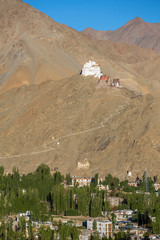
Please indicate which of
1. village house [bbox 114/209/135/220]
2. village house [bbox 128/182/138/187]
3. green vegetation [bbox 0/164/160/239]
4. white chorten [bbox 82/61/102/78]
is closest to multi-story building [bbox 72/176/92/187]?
green vegetation [bbox 0/164/160/239]

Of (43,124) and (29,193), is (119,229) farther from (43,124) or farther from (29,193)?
(43,124)

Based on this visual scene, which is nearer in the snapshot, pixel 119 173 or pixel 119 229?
pixel 119 229

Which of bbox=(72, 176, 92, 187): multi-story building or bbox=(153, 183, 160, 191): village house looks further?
bbox=(72, 176, 92, 187): multi-story building

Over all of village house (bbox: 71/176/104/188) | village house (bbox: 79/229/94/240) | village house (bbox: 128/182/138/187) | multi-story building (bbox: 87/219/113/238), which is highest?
village house (bbox: 71/176/104/188)

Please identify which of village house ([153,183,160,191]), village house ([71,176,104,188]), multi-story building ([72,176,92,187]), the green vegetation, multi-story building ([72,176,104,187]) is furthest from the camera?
multi-story building ([72,176,92,187])

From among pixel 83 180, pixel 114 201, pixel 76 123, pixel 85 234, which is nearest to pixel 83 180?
pixel 83 180

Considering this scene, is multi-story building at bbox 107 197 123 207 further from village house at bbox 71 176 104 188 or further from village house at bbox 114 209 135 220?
village house at bbox 71 176 104 188

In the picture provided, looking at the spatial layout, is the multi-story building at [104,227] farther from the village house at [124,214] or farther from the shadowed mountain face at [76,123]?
the shadowed mountain face at [76,123]

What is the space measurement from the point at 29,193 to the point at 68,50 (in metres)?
103

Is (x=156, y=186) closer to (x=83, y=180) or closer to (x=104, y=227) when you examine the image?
(x=83, y=180)

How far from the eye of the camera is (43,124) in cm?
10738

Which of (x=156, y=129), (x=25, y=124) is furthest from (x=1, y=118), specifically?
(x=156, y=129)

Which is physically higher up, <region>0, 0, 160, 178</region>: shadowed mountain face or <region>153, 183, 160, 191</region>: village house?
<region>0, 0, 160, 178</region>: shadowed mountain face

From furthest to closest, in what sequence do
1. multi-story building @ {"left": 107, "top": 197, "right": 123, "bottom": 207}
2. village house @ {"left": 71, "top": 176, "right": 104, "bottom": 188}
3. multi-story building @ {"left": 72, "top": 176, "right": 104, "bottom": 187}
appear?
1. multi-story building @ {"left": 72, "top": 176, "right": 104, "bottom": 187}
2. village house @ {"left": 71, "top": 176, "right": 104, "bottom": 188}
3. multi-story building @ {"left": 107, "top": 197, "right": 123, "bottom": 207}
